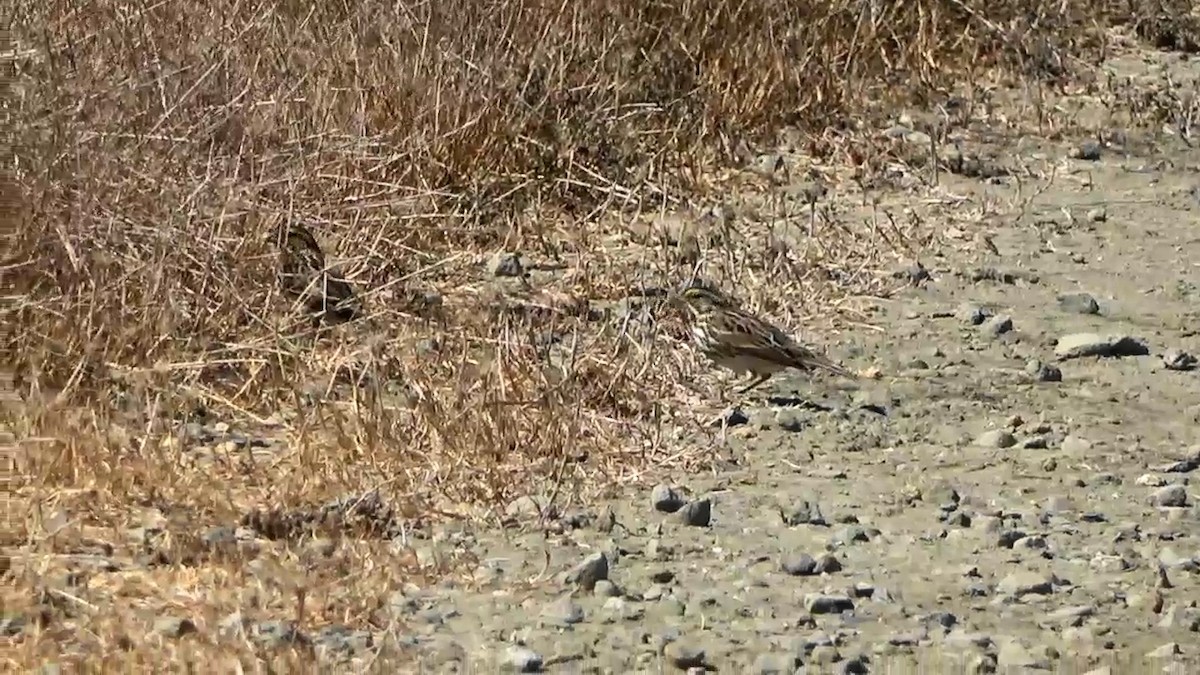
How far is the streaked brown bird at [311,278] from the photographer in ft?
24.0

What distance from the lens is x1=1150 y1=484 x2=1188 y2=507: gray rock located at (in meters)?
6.04

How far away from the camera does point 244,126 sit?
25.4 feet

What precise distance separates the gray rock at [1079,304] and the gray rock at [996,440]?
1.55 meters

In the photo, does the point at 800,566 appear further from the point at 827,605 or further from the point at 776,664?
the point at 776,664

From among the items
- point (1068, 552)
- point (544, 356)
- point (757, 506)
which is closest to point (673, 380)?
point (544, 356)

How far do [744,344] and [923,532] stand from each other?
1.26 m

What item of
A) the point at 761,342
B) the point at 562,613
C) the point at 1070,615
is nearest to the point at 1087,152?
the point at 761,342

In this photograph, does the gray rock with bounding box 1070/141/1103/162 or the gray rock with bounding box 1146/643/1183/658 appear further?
the gray rock with bounding box 1070/141/1103/162

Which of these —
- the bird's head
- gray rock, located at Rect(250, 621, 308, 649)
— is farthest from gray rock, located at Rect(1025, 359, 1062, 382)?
gray rock, located at Rect(250, 621, 308, 649)

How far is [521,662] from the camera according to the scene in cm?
482

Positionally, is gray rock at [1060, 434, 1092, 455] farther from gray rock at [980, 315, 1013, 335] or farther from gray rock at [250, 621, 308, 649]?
gray rock at [250, 621, 308, 649]

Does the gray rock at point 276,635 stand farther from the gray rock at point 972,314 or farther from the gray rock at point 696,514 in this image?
the gray rock at point 972,314

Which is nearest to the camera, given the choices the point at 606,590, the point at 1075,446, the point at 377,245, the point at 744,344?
the point at 606,590

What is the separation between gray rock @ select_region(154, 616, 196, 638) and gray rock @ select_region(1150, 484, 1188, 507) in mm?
2772
